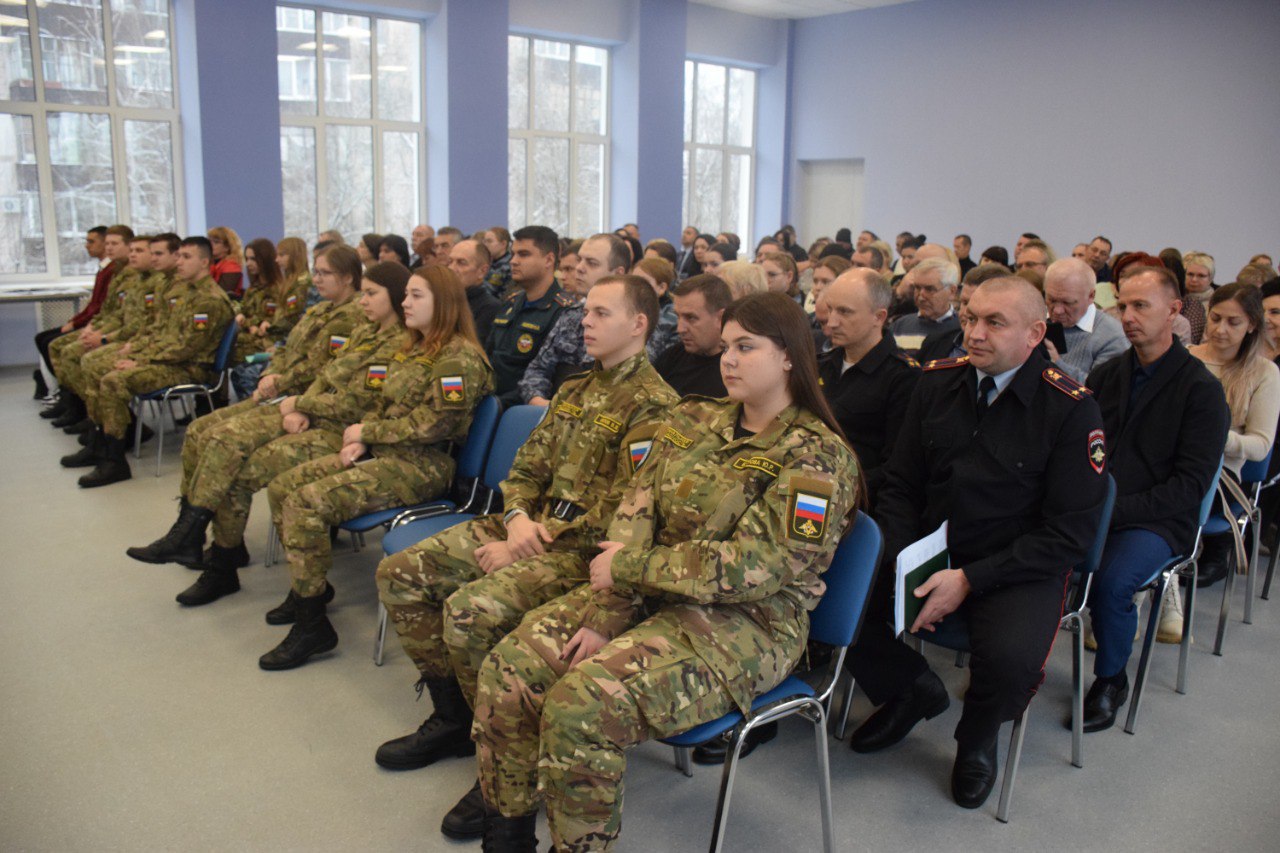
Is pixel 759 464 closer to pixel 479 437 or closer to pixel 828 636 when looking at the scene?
pixel 828 636

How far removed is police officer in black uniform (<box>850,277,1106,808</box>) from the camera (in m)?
2.34

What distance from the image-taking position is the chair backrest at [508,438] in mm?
3133

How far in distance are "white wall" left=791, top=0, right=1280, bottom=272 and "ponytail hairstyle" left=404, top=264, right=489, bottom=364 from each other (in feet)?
34.1

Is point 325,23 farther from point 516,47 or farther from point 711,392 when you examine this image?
point 711,392

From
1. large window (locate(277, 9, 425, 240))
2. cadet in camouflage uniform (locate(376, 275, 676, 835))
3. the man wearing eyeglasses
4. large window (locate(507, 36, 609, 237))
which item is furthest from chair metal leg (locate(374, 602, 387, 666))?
large window (locate(507, 36, 609, 237))

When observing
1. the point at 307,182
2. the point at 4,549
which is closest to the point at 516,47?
the point at 307,182

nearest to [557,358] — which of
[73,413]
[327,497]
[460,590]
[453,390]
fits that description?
[453,390]

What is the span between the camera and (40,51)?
9.01m

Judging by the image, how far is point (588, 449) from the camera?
8.61 ft

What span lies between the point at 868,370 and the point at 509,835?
1766mm

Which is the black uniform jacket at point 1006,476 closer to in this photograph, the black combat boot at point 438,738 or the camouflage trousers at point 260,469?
the black combat boot at point 438,738

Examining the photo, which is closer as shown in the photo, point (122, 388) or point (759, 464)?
point (759, 464)

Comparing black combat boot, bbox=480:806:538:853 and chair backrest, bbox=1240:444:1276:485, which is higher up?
chair backrest, bbox=1240:444:1276:485

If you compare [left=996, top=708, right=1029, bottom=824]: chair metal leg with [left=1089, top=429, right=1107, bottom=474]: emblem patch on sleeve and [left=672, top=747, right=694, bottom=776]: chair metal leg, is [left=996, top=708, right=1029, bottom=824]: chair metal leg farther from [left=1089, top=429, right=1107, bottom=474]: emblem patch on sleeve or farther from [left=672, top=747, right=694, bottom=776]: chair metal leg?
[left=672, top=747, right=694, bottom=776]: chair metal leg
